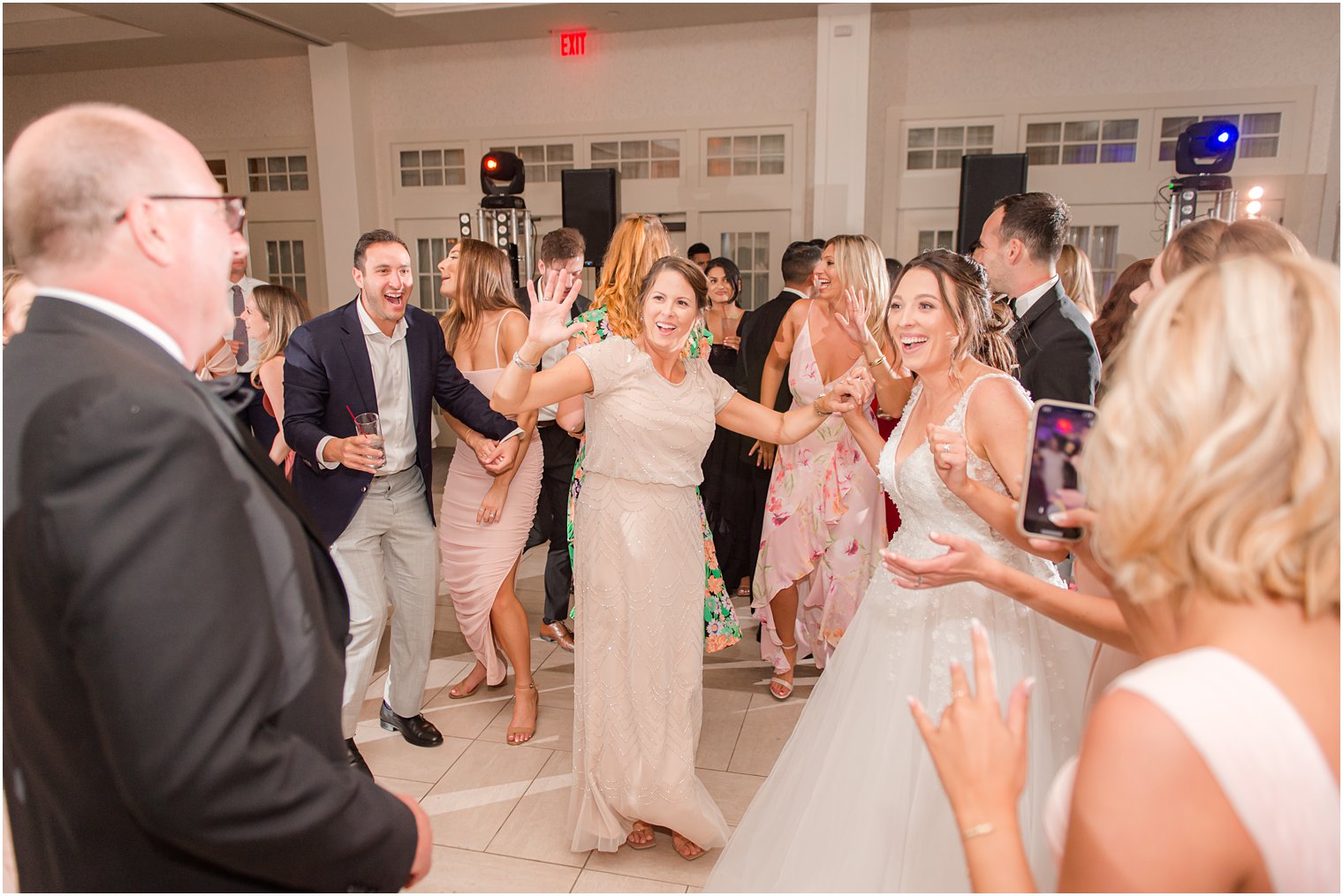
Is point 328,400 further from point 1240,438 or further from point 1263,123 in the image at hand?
point 1263,123

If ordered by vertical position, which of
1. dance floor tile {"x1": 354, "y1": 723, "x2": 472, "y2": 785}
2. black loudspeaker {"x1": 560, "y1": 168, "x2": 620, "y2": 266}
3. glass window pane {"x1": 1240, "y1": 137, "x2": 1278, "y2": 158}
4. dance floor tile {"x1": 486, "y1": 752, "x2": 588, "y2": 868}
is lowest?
dance floor tile {"x1": 354, "y1": 723, "x2": 472, "y2": 785}

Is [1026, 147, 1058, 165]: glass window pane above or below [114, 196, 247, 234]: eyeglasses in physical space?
above

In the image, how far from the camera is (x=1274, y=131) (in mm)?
6152

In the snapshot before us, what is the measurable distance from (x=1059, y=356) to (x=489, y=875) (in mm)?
2284

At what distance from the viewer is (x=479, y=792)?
8.45 ft

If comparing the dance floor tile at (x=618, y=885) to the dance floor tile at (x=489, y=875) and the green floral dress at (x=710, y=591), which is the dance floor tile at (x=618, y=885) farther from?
the green floral dress at (x=710, y=591)

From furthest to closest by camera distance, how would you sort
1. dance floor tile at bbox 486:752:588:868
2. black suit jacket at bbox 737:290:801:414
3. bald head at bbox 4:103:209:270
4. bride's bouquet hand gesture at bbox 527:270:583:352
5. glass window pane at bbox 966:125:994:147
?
glass window pane at bbox 966:125:994:147, black suit jacket at bbox 737:290:801:414, dance floor tile at bbox 486:752:588:868, bride's bouquet hand gesture at bbox 527:270:583:352, bald head at bbox 4:103:209:270

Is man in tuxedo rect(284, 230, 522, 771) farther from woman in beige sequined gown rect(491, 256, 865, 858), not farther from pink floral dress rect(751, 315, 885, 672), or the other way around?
pink floral dress rect(751, 315, 885, 672)

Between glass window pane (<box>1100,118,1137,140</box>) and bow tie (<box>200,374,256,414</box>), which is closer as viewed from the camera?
bow tie (<box>200,374,256,414</box>)

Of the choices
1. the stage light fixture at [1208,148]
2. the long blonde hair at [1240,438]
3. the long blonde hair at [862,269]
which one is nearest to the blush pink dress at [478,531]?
the long blonde hair at [862,269]

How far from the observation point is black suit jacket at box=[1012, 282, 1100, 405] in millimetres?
2590

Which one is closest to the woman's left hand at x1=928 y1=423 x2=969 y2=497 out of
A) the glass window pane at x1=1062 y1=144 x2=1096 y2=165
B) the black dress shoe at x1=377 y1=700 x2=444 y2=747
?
the black dress shoe at x1=377 y1=700 x2=444 y2=747

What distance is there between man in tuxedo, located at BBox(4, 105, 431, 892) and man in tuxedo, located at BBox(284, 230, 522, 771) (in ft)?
4.94

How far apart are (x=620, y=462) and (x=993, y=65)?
5.97 metres
